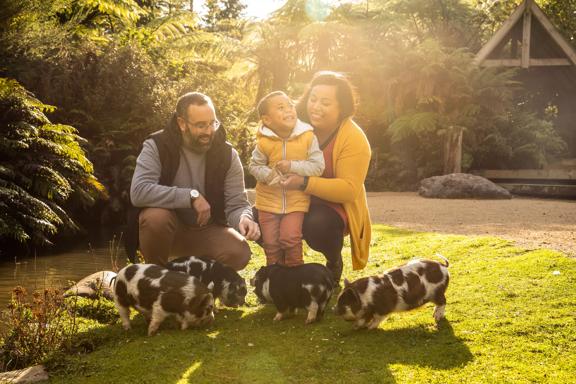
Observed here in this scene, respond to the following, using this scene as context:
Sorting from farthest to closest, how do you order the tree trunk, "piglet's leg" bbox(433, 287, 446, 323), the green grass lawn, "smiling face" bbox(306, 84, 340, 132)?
the tree trunk
"smiling face" bbox(306, 84, 340, 132)
"piglet's leg" bbox(433, 287, 446, 323)
the green grass lawn

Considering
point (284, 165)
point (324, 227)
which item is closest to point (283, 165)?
point (284, 165)

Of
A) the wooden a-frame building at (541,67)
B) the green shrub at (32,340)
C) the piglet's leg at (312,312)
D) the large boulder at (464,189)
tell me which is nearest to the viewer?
the green shrub at (32,340)

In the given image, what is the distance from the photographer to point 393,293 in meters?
4.87

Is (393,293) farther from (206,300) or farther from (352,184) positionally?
(206,300)

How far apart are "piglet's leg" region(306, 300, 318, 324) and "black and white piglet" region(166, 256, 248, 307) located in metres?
0.61

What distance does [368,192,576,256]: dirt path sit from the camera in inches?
357

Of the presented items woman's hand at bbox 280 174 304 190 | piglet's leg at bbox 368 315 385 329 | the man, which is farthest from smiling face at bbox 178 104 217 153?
piglet's leg at bbox 368 315 385 329

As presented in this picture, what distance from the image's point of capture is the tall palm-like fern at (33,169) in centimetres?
992

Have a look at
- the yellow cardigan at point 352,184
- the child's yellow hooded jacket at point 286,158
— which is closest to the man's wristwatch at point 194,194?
the child's yellow hooded jacket at point 286,158

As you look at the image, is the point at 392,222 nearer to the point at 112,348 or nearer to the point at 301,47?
the point at 112,348

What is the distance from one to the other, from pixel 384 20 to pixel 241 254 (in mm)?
20891

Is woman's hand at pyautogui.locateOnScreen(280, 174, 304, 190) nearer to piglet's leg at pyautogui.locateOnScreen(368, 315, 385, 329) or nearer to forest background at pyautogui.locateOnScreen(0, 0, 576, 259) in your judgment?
piglet's leg at pyautogui.locateOnScreen(368, 315, 385, 329)

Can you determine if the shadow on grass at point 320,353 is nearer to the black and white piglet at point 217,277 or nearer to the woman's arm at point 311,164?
the black and white piglet at point 217,277

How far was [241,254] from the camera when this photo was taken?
19.2 feet
